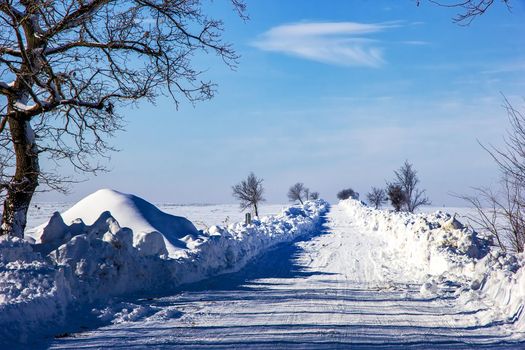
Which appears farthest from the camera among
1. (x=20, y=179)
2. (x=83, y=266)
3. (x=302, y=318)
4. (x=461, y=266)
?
(x=461, y=266)

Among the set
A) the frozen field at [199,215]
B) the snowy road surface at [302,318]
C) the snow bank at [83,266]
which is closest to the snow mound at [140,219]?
the snow bank at [83,266]

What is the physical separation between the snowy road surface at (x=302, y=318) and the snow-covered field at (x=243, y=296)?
0.8 inches

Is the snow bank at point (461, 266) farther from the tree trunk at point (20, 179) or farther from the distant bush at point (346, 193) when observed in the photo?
the distant bush at point (346, 193)

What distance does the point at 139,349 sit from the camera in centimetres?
607

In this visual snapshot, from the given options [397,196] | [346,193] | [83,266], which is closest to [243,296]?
[83,266]

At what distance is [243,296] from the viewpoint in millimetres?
10234

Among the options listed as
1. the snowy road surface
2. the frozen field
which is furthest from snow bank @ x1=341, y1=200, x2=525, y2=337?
the frozen field

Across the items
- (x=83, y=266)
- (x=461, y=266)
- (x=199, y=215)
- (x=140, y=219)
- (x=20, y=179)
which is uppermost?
(x=199, y=215)

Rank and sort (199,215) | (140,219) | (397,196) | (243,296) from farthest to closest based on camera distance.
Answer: (199,215)
(397,196)
(140,219)
(243,296)

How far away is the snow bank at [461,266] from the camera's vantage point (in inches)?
332

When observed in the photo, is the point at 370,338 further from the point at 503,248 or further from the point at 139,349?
the point at 503,248

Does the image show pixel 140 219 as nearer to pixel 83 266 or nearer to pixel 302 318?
pixel 83 266

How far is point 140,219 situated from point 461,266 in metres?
11.1

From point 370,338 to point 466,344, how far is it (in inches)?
43.2
